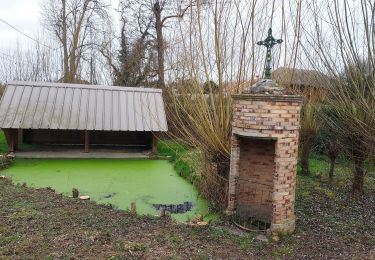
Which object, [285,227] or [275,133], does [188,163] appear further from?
[275,133]

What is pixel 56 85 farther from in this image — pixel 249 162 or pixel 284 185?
pixel 284 185

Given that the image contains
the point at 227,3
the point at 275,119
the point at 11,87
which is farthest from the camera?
the point at 11,87

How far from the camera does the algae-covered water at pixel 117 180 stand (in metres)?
8.22

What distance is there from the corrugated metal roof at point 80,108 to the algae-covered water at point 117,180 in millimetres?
1369

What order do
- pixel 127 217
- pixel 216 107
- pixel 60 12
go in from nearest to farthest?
pixel 127 217 < pixel 216 107 < pixel 60 12

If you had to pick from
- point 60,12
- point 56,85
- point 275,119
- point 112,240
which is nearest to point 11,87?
point 56,85

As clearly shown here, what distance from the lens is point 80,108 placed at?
13383mm

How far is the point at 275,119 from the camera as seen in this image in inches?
226

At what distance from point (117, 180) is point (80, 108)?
15.4 ft

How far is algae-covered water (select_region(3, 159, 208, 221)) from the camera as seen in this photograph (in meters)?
8.22

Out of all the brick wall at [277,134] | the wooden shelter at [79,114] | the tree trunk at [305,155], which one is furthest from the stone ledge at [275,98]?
the wooden shelter at [79,114]

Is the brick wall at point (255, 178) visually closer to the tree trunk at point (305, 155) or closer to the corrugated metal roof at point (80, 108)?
the tree trunk at point (305, 155)

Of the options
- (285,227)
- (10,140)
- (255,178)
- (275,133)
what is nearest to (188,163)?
(255,178)

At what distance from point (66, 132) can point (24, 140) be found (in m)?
1.81
